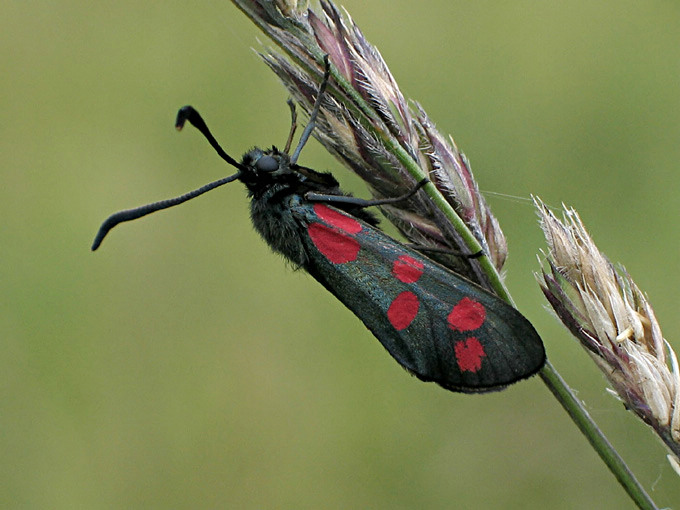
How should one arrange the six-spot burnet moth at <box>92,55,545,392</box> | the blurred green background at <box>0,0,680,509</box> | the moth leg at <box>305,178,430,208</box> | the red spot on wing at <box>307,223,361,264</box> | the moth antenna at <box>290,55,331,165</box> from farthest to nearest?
the blurred green background at <box>0,0,680,509</box>, the red spot on wing at <box>307,223,361,264</box>, the moth leg at <box>305,178,430,208</box>, the six-spot burnet moth at <box>92,55,545,392</box>, the moth antenna at <box>290,55,331,165</box>

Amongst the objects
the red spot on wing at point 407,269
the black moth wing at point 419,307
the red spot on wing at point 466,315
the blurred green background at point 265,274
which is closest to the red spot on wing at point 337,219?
the black moth wing at point 419,307

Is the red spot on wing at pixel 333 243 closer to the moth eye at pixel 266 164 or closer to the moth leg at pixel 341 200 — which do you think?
the moth leg at pixel 341 200

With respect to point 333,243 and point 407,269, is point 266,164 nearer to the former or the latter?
point 333,243

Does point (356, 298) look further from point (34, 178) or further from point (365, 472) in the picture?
point (34, 178)

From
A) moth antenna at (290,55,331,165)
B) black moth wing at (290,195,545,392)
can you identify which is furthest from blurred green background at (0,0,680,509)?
moth antenna at (290,55,331,165)

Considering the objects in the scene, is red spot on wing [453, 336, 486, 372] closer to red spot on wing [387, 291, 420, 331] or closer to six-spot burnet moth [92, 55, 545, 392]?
six-spot burnet moth [92, 55, 545, 392]

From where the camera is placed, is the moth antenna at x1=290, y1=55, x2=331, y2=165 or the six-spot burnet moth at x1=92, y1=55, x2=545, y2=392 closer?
the moth antenna at x1=290, y1=55, x2=331, y2=165

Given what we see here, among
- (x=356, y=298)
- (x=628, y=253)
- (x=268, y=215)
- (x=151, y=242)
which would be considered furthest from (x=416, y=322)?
(x=151, y=242)

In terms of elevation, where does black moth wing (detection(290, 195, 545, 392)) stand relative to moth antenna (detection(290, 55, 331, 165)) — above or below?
below
